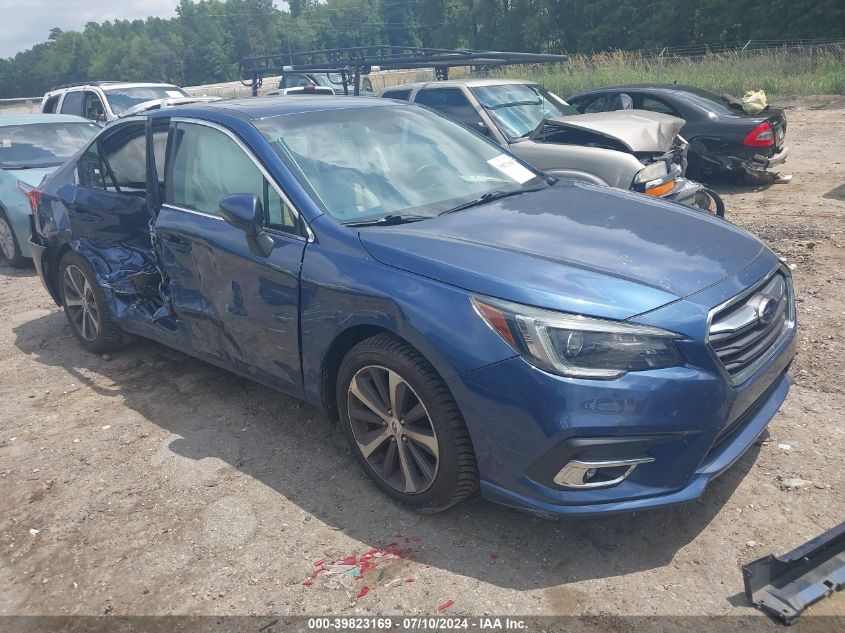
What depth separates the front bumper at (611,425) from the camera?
2.55 metres

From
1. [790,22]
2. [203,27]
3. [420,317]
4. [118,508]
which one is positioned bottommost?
[118,508]

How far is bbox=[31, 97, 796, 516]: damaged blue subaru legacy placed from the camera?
261cm

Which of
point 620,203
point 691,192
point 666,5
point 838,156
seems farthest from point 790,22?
point 620,203

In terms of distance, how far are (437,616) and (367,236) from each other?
62.8 inches

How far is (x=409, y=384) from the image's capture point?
2.97 meters

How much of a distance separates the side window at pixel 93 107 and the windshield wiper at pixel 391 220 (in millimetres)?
10672

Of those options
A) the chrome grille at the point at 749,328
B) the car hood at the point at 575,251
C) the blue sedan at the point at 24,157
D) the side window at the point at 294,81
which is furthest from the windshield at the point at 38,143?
the side window at the point at 294,81

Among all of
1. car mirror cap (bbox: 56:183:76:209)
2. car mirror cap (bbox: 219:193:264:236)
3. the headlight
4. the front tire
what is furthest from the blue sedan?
the headlight

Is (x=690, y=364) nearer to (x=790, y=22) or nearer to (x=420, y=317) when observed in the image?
(x=420, y=317)

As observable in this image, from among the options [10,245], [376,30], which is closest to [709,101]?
[10,245]

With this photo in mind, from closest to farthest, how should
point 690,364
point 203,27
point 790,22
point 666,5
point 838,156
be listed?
1. point 690,364
2. point 838,156
3. point 790,22
4. point 666,5
5. point 203,27

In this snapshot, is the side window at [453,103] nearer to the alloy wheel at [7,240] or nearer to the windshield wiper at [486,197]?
the windshield wiper at [486,197]

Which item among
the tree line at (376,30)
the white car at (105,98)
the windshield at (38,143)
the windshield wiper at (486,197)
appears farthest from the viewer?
the tree line at (376,30)

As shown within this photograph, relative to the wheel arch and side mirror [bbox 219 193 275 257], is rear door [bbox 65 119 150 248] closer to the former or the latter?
side mirror [bbox 219 193 275 257]
